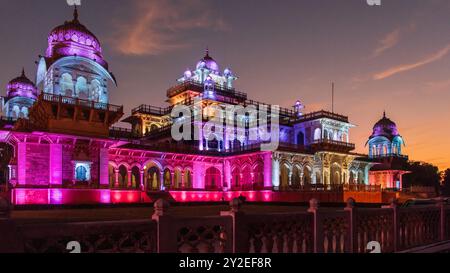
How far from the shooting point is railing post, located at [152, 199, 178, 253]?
16.7ft

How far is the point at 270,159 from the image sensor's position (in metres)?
35.3

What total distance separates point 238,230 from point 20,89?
4340cm

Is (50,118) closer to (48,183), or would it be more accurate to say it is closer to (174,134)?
(48,183)

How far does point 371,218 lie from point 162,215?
16.7ft

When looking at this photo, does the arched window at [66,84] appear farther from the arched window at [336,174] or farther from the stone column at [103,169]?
the arched window at [336,174]

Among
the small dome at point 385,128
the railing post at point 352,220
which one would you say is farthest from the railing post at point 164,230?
the small dome at point 385,128

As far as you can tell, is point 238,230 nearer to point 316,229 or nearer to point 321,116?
point 316,229

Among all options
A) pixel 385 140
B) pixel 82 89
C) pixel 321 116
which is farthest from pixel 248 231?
pixel 385 140

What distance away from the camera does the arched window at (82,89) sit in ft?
93.8

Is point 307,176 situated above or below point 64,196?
above

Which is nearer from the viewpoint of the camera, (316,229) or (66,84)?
(316,229)

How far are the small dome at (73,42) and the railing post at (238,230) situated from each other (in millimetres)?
25909

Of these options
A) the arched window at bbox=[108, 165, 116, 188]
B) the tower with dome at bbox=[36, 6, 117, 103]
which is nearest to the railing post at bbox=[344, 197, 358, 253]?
the tower with dome at bbox=[36, 6, 117, 103]

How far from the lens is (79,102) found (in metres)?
27.4
